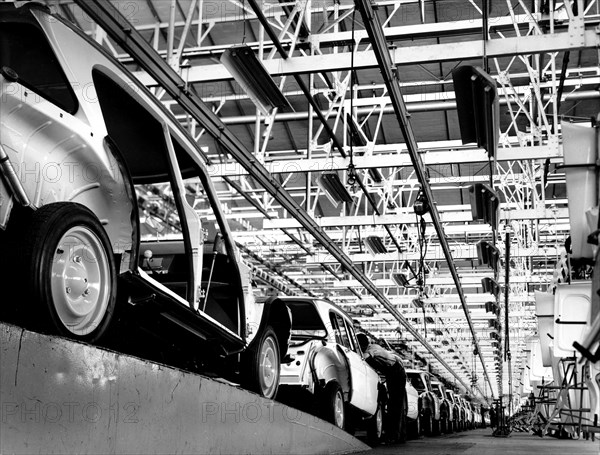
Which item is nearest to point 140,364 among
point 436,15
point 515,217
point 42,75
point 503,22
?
point 42,75

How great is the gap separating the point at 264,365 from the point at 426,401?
35.7ft

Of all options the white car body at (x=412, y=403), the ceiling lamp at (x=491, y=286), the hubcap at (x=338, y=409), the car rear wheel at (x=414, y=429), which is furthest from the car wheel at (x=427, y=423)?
the hubcap at (x=338, y=409)

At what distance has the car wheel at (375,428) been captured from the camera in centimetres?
1070

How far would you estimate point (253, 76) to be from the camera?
8602mm

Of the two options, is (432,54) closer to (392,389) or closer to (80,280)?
(392,389)

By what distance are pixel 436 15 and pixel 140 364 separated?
36.8 ft

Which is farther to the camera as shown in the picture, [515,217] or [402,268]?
[402,268]

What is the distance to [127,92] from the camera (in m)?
4.51

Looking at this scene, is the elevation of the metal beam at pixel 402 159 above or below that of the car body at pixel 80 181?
above

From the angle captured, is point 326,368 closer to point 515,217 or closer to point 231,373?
point 231,373

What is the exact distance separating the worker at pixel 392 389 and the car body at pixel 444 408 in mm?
6160

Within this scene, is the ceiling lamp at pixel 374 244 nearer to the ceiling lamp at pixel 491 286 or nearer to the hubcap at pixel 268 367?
the ceiling lamp at pixel 491 286

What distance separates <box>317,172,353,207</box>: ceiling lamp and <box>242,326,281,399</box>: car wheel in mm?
6195

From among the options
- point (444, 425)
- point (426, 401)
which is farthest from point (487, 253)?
point (444, 425)
